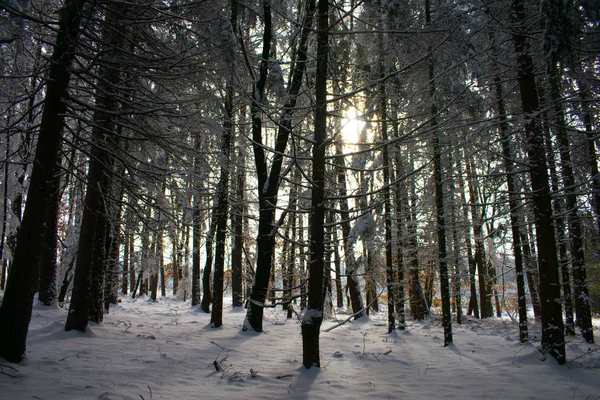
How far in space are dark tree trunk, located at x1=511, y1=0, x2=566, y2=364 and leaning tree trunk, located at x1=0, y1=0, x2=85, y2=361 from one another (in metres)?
7.80

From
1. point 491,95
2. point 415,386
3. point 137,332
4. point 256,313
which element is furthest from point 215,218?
point 491,95

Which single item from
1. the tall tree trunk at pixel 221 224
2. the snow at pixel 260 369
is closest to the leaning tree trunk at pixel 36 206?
the snow at pixel 260 369

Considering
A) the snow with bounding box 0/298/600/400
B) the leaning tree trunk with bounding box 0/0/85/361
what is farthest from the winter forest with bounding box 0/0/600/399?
the snow with bounding box 0/298/600/400

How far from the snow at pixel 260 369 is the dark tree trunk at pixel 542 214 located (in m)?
0.50

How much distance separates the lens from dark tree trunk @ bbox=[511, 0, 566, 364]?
648 cm

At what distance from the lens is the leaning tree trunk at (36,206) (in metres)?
4.68

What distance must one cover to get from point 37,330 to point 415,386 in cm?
781

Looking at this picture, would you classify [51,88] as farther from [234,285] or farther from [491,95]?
[234,285]

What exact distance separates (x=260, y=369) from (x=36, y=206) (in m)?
4.38

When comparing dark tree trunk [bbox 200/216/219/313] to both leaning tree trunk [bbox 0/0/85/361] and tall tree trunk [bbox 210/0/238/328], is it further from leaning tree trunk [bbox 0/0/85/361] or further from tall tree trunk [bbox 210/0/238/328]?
leaning tree trunk [bbox 0/0/85/361]

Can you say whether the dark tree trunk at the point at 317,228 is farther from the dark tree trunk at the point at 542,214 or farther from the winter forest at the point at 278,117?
the dark tree trunk at the point at 542,214

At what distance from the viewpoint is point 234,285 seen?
17.7 metres

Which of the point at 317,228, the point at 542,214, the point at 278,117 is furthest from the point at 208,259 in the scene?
the point at 542,214

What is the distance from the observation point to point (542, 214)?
6668 millimetres
